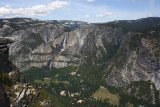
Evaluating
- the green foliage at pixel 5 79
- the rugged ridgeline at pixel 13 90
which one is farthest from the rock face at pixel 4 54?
the green foliage at pixel 5 79

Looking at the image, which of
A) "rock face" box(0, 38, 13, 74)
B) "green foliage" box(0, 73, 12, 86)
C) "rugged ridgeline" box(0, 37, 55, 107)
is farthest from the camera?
"green foliage" box(0, 73, 12, 86)

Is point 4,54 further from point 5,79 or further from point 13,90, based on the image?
point 13,90

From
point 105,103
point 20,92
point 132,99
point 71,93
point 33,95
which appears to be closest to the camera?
point 20,92

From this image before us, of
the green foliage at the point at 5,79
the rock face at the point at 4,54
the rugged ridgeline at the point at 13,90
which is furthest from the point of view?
the green foliage at the point at 5,79

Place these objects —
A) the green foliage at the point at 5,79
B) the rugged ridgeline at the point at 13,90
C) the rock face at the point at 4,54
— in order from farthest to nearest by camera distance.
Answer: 1. the green foliage at the point at 5,79
2. the rugged ridgeline at the point at 13,90
3. the rock face at the point at 4,54

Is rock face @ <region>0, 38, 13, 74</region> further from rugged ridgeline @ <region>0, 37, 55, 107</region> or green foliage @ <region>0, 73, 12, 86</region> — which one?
green foliage @ <region>0, 73, 12, 86</region>

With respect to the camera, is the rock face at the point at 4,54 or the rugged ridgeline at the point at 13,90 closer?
the rock face at the point at 4,54

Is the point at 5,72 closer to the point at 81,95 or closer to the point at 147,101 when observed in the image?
the point at 81,95

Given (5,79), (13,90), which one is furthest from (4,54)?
(13,90)

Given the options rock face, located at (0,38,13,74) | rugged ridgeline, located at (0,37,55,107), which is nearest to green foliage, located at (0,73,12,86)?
rugged ridgeline, located at (0,37,55,107)

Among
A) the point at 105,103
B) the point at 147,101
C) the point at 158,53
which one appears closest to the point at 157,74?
the point at 158,53

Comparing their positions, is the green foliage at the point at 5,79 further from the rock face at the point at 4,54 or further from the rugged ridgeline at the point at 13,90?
the rock face at the point at 4,54
